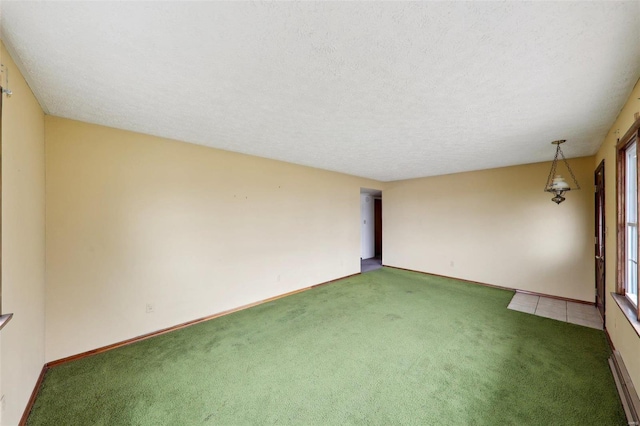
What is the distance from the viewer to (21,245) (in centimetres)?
A: 167

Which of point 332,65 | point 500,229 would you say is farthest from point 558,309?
point 332,65

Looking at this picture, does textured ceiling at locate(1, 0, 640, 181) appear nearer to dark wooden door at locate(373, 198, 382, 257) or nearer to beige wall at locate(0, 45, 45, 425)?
beige wall at locate(0, 45, 45, 425)

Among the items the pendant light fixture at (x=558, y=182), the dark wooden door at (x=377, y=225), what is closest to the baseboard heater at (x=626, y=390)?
the pendant light fixture at (x=558, y=182)

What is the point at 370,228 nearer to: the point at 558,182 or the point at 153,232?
the point at 558,182

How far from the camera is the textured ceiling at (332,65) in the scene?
1.13m

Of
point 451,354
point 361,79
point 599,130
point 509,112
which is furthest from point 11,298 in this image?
point 599,130

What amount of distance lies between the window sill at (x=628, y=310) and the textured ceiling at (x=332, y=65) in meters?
1.70

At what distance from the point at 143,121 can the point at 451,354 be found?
3948 millimetres

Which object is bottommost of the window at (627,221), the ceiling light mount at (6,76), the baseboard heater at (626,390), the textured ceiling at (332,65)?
the baseboard heater at (626,390)

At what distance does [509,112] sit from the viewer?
2168 millimetres

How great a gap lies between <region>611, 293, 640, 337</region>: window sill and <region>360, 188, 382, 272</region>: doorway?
4.88 m

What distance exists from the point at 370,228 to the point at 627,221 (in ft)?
18.6

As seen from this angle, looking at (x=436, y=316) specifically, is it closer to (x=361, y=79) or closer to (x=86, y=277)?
(x=361, y=79)

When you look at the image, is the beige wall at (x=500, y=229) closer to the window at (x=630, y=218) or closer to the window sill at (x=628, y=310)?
the window at (x=630, y=218)
